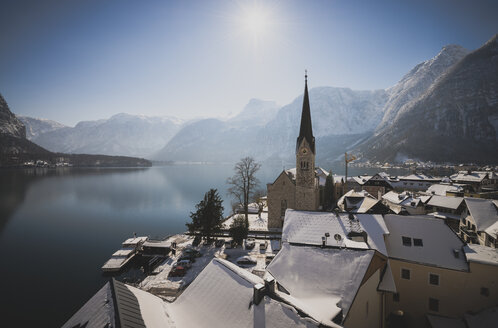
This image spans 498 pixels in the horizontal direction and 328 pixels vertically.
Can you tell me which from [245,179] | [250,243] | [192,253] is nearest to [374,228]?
[250,243]

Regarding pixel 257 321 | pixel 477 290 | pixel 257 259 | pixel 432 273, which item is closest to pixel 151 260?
pixel 257 259

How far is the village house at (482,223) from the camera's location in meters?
22.4

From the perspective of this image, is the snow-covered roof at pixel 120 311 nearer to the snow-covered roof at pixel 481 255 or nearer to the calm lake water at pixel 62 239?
the calm lake water at pixel 62 239

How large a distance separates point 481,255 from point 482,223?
14.8 m

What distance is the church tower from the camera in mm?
33312

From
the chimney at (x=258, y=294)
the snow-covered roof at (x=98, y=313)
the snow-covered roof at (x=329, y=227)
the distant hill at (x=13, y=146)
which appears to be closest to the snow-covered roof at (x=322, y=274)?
the chimney at (x=258, y=294)

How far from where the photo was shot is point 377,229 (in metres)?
18.0

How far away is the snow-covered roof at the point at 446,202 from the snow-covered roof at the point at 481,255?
2408 cm

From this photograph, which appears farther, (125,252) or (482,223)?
(125,252)

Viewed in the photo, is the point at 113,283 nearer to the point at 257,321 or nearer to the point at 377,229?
the point at 257,321

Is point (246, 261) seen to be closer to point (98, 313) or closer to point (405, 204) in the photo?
point (98, 313)

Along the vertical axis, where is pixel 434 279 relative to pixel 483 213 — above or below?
below

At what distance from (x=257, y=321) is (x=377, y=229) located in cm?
1449

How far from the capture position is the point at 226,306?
8852mm
